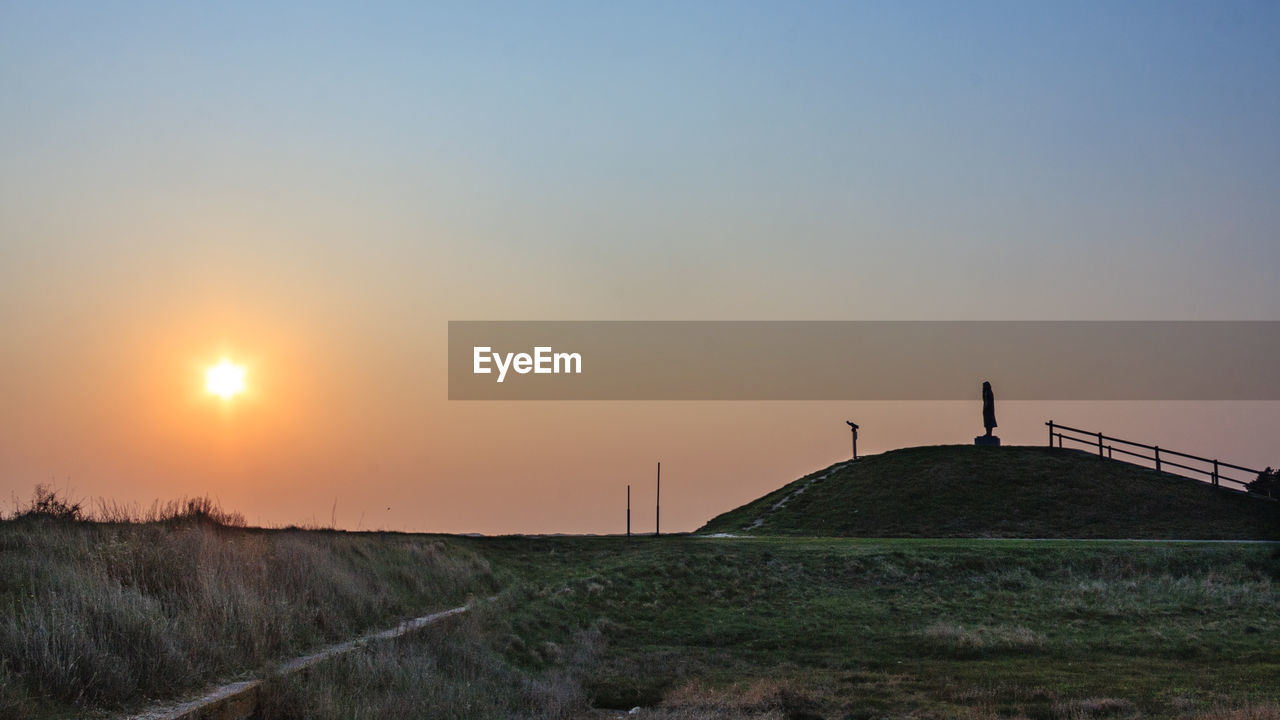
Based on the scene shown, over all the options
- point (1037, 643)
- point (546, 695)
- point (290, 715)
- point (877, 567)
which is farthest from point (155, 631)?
point (877, 567)

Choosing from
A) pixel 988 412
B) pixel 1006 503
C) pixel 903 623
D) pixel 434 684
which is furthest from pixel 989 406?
pixel 434 684

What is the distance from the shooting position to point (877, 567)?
3681 centimetres

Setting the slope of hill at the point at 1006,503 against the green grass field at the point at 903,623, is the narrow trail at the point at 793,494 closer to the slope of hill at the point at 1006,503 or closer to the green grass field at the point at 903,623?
the slope of hill at the point at 1006,503

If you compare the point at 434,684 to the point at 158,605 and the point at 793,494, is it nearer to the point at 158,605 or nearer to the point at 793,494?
the point at 158,605

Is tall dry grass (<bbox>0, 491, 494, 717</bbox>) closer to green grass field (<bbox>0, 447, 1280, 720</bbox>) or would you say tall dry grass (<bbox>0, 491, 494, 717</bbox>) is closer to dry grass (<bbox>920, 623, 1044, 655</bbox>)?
green grass field (<bbox>0, 447, 1280, 720</bbox>)

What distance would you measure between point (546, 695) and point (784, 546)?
22589 millimetres

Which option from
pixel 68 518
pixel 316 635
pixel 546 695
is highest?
pixel 68 518

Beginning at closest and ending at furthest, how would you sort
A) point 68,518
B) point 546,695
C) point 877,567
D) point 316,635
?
1. point 316,635
2. point 546,695
3. point 68,518
4. point 877,567

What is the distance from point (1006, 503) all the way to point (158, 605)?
52623 mm

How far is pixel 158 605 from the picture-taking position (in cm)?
1433

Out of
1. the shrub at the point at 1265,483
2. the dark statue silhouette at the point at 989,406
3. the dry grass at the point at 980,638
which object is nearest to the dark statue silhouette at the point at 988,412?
the dark statue silhouette at the point at 989,406

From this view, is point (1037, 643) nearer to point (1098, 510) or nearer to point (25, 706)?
point (25, 706)

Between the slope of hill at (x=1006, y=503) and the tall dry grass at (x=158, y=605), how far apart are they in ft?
121

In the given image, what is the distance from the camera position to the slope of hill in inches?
2082
